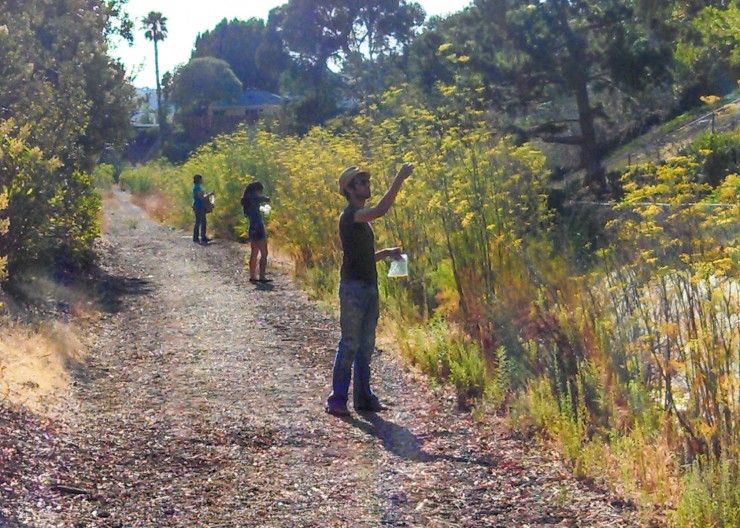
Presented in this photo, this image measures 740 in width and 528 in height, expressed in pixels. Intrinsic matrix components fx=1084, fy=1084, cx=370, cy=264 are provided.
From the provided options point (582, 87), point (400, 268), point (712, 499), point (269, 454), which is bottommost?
A: point (269, 454)

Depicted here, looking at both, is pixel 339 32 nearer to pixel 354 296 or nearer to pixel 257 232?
pixel 257 232

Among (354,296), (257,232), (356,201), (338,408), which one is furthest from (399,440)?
(257,232)

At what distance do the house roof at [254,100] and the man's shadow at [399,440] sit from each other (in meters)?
65.0

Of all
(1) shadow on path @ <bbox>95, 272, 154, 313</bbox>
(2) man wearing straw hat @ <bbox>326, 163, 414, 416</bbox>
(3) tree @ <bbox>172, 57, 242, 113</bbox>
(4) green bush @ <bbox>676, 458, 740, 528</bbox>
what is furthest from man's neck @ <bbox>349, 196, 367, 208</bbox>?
(3) tree @ <bbox>172, 57, 242, 113</bbox>

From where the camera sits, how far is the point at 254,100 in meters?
75.6

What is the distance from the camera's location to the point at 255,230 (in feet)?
53.6

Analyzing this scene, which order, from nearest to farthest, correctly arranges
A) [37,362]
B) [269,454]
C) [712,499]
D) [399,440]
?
1. [712,499]
2. [269,454]
3. [399,440]
4. [37,362]

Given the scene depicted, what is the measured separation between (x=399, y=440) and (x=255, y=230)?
9.50 meters

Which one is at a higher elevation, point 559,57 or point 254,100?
point 254,100

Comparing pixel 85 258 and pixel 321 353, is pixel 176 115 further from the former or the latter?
pixel 321 353

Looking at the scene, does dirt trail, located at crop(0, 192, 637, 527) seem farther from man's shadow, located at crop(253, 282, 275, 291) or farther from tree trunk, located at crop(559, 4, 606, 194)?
tree trunk, located at crop(559, 4, 606, 194)

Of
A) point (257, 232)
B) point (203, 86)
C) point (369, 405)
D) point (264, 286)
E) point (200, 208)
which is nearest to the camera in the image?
point (369, 405)

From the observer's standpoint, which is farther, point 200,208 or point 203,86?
point 203,86

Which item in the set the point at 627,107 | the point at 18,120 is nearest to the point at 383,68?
the point at 627,107
